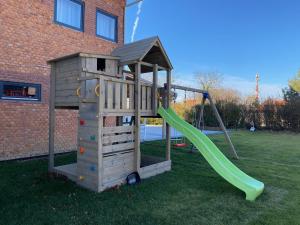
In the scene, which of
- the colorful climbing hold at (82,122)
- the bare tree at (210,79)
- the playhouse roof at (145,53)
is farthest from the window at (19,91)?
the bare tree at (210,79)

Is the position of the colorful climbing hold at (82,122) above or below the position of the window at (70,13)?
below

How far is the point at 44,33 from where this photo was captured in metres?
7.89

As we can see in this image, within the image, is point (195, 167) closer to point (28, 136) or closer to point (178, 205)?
point (178, 205)

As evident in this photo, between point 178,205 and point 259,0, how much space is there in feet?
62.1

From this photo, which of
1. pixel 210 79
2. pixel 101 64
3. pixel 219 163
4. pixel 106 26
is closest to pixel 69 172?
pixel 101 64

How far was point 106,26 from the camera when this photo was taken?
398 inches

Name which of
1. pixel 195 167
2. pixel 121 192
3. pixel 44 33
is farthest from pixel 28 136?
pixel 195 167

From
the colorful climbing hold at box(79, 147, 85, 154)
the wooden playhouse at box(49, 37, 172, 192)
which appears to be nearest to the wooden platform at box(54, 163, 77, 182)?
the wooden playhouse at box(49, 37, 172, 192)

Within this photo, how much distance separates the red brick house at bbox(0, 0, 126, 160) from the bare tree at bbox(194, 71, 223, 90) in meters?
24.4

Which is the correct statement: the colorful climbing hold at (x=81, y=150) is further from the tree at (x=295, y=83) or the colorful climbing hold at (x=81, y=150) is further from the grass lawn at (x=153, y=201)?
the tree at (x=295, y=83)

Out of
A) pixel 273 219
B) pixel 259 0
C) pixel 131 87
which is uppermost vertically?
pixel 259 0

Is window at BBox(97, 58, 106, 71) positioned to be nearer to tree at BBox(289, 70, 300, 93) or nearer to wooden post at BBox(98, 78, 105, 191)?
wooden post at BBox(98, 78, 105, 191)

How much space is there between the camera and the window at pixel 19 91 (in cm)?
695

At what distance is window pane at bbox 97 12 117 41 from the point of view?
9789 mm
